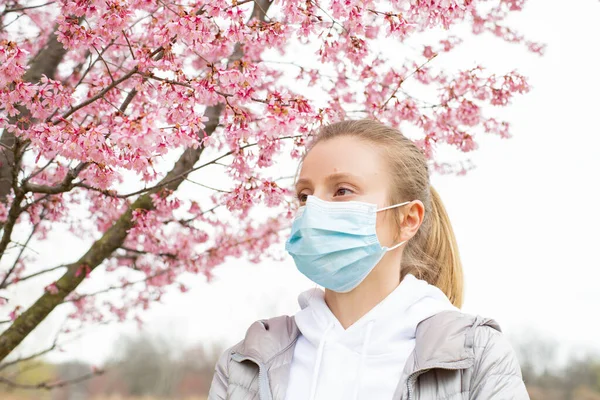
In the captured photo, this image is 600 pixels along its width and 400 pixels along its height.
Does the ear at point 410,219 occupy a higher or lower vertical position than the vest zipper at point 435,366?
higher

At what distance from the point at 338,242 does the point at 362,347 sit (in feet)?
1.25

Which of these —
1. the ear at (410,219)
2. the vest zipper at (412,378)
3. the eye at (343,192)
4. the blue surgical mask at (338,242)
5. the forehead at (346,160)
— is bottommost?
the vest zipper at (412,378)

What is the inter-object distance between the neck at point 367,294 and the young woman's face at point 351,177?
0.27 ft

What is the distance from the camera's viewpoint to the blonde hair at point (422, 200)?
2436 mm

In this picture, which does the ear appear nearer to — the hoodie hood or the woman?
the woman

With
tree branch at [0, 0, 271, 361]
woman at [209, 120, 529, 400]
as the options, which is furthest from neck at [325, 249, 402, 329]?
tree branch at [0, 0, 271, 361]

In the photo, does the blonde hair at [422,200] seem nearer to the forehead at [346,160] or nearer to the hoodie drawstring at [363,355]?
the forehead at [346,160]

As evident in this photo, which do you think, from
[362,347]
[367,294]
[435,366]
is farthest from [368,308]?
[435,366]

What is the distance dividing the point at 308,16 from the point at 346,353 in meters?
1.84

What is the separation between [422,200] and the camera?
2.51 metres

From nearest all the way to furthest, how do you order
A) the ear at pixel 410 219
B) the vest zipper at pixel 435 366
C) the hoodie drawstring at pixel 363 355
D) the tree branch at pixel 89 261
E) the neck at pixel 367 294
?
1. the vest zipper at pixel 435 366
2. the hoodie drawstring at pixel 363 355
3. the neck at pixel 367 294
4. the ear at pixel 410 219
5. the tree branch at pixel 89 261

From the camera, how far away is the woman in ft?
6.65

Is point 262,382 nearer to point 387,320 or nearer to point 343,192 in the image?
point 387,320

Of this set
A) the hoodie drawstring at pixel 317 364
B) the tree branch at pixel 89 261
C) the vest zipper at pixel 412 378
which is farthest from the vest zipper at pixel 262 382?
the tree branch at pixel 89 261
